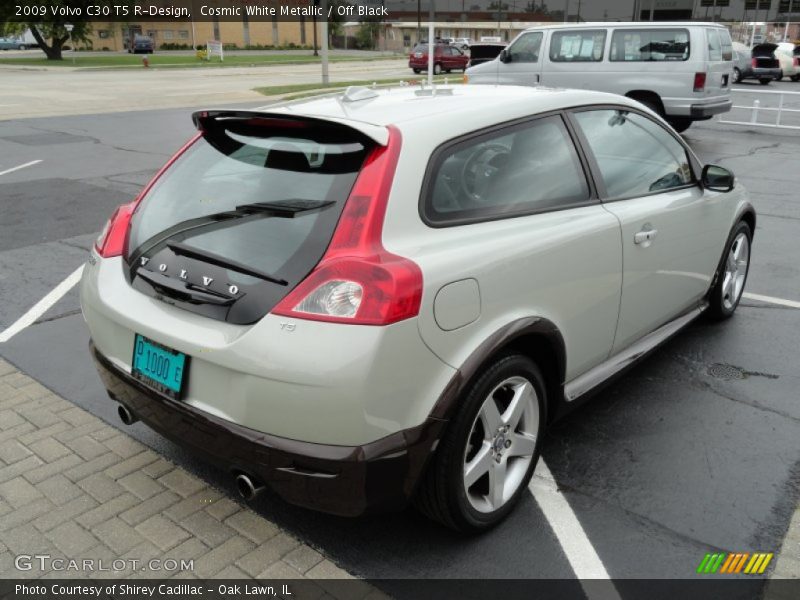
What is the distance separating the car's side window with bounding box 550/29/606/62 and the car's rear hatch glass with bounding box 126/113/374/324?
503 inches

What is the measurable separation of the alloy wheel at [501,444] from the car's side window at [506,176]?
674 millimetres

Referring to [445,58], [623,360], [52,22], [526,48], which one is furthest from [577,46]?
[52,22]

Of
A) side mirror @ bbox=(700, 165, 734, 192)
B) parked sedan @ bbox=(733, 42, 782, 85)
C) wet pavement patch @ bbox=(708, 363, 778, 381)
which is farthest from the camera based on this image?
parked sedan @ bbox=(733, 42, 782, 85)

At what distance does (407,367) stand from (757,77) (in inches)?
1287

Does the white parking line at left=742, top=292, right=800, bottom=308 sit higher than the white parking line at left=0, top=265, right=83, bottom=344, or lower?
lower

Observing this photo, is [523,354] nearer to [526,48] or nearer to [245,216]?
[245,216]

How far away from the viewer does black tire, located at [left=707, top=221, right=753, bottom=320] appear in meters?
4.63

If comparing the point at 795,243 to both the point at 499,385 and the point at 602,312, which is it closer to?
the point at 602,312

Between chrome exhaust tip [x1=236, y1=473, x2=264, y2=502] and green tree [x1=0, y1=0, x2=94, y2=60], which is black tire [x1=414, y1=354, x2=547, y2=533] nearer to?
chrome exhaust tip [x1=236, y1=473, x2=264, y2=502]

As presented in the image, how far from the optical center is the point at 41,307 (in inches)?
206

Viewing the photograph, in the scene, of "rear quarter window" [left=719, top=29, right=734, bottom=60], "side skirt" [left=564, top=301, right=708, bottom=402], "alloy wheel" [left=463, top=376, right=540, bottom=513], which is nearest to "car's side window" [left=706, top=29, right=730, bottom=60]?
"rear quarter window" [left=719, top=29, right=734, bottom=60]

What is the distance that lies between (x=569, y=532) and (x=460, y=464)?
0.63 meters

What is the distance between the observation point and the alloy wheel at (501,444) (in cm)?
275

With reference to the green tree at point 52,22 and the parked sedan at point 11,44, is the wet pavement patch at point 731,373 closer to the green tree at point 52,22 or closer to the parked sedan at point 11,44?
the green tree at point 52,22
